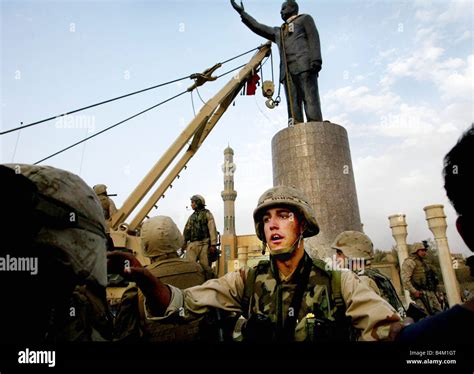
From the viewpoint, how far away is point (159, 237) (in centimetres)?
285

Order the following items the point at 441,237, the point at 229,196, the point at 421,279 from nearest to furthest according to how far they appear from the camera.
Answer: the point at 421,279 < the point at 441,237 < the point at 229,196

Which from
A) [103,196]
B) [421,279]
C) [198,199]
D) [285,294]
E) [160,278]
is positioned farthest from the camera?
[198,199]

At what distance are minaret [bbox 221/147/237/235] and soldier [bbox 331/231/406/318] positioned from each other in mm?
41015

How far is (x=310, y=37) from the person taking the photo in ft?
21.1

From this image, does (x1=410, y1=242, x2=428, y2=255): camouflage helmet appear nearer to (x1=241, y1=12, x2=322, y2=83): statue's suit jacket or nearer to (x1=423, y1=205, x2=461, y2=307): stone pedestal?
(x1=423, y1=205, x2=461, y2=307): stone pedestal

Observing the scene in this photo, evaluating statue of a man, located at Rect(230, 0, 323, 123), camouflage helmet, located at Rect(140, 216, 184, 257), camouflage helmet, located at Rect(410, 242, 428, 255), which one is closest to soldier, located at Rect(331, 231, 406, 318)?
camouflage helmet, located at Rect(140, 216, 184, 257)

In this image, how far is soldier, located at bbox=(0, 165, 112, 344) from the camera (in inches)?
37.5

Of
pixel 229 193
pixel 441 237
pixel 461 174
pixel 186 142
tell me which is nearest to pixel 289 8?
pixel 186 142

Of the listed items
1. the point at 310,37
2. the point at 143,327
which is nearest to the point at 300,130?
the point at 310,37

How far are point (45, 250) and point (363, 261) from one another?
3232mm

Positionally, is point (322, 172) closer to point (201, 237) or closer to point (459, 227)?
point (201, 237)

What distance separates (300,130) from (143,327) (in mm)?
4538

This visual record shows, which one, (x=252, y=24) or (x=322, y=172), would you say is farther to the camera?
(x=252, y=24)

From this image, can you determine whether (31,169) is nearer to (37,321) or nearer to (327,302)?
(37,321)
